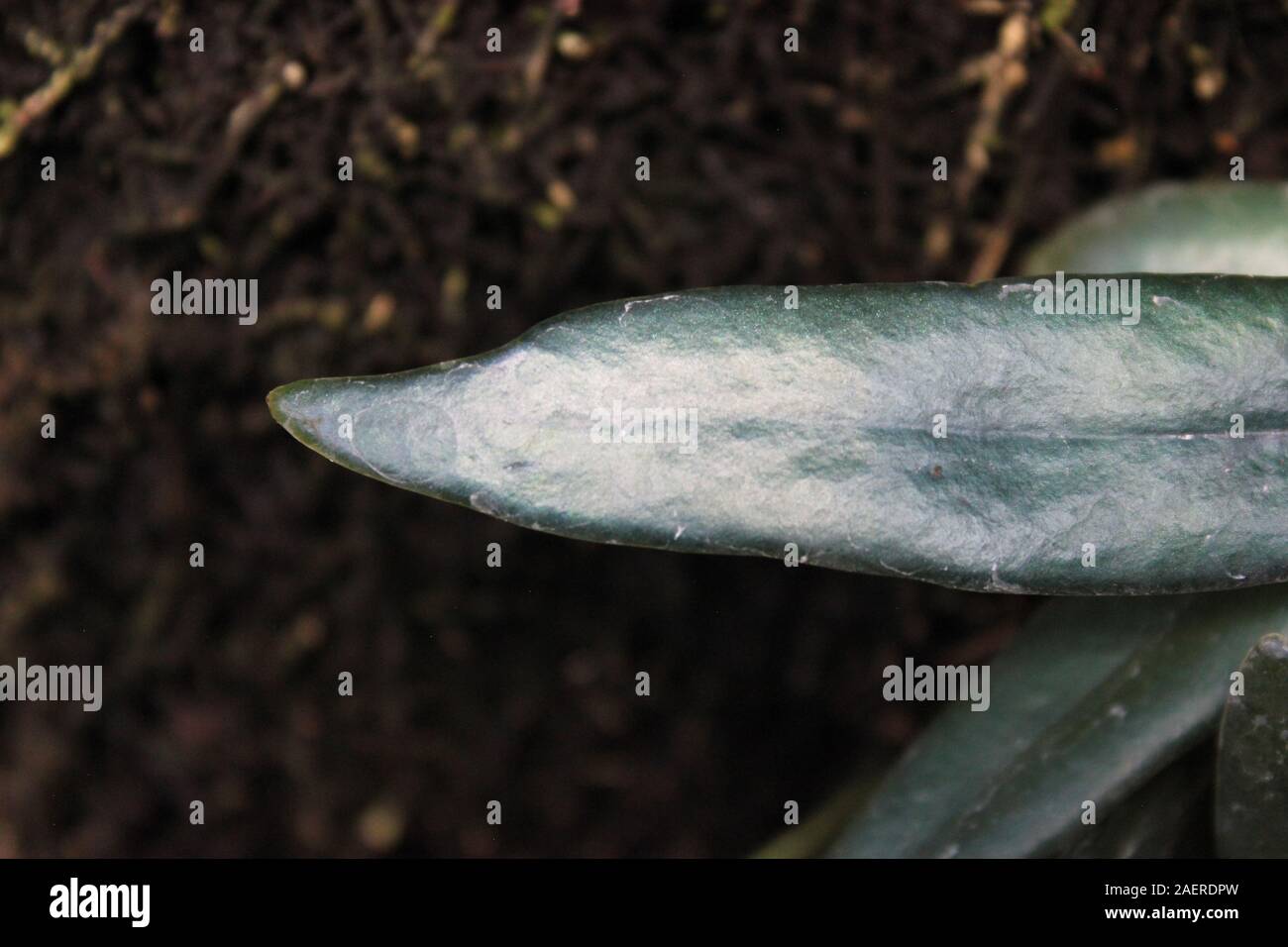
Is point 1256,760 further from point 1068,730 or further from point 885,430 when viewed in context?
point 885,430

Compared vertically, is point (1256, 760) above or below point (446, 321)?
below

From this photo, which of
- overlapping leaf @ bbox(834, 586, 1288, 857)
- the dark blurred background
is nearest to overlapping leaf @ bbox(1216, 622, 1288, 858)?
overlapping leaf @ bbox(834, 586, 1288, 857)

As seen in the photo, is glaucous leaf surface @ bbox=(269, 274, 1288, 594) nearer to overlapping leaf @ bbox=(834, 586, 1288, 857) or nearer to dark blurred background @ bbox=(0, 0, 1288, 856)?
overlapping leaf @ bbox=(834, 586, 1288, 857)

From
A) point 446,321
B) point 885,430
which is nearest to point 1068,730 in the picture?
point 885,430

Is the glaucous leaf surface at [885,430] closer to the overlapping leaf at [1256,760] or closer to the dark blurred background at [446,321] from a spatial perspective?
the overlapping leaf at [1256,760]
